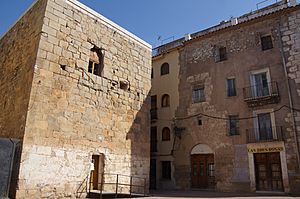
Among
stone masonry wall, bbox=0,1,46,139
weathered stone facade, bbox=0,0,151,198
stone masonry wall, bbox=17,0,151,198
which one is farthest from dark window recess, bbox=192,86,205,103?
stone masonry wall, bbox=0,1,46,139

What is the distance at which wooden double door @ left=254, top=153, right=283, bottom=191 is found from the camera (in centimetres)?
1210

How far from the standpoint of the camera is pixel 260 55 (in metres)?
13.7

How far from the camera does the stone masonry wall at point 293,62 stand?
458 inches

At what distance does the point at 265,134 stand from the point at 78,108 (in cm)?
889

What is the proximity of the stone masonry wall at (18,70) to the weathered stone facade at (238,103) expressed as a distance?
30.1 feet

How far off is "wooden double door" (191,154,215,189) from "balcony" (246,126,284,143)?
2299 millimetres

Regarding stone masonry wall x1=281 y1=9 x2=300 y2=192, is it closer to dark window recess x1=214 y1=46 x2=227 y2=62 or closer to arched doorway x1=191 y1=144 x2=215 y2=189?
dark window recess x1=214 y1=46 x2=227 y2=62

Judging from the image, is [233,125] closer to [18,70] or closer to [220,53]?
[220,53]

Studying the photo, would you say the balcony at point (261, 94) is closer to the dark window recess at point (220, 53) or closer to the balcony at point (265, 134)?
the balcony at point (265, 134)

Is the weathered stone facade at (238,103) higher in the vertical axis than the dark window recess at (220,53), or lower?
lower

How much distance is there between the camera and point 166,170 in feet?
51.7

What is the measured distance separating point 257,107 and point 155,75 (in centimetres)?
696

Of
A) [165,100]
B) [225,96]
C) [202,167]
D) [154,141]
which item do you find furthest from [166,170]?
[225,96]

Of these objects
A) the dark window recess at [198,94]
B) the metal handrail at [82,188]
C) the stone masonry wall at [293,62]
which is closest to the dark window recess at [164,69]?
the dark window recess at [198,94]
